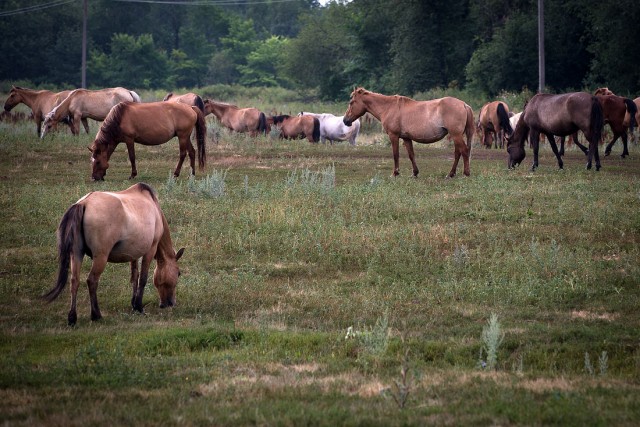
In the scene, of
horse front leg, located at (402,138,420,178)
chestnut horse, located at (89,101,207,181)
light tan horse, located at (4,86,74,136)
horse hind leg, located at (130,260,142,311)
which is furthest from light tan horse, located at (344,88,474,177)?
light tan horse, located at (4,86,74,136)

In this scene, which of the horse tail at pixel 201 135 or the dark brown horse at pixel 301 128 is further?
the dark brown horse at pixel 301 128

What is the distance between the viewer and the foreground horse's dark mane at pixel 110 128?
1967 cm

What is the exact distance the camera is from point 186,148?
20.8 m

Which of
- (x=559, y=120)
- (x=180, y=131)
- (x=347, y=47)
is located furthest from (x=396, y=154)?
(x=347, y=47)

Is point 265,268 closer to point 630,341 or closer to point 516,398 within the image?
point 630,341

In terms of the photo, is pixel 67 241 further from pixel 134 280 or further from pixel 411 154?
pixel 411 154

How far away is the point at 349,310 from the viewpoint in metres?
10.3

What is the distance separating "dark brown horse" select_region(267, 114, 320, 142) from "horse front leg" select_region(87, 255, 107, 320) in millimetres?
24717

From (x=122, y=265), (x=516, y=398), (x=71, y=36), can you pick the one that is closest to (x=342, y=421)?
(x=516, y=398)

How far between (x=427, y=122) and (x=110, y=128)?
670cm

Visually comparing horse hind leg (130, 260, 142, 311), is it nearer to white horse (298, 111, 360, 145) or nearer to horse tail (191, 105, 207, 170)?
horse tail (191, 105, 207, 170)

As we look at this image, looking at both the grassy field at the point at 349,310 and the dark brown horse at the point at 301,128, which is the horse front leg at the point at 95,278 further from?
the dark brown horse at the point at 301,128

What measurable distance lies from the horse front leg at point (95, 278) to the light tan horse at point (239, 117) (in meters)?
25.5

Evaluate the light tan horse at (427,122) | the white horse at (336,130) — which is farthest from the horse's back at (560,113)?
the white horse at (336,130)
